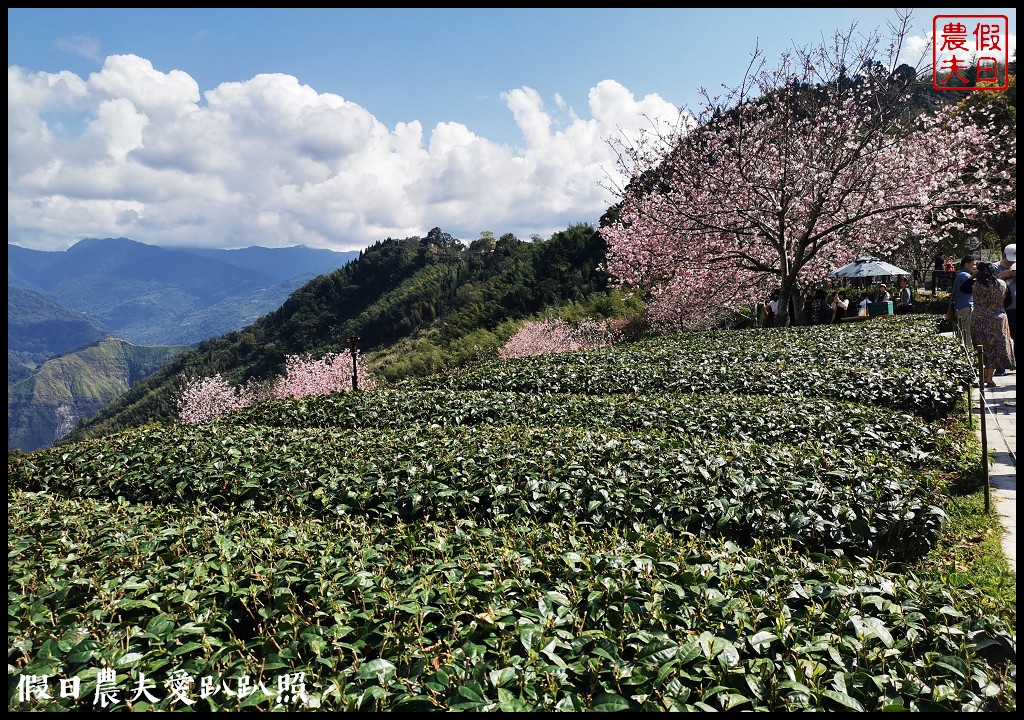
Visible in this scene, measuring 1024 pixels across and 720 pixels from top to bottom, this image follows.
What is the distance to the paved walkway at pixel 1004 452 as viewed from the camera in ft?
14.9

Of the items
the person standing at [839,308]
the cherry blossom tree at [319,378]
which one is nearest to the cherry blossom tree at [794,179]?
the person standing at [839,308]

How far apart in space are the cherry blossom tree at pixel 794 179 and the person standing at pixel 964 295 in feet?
Result: 17.7

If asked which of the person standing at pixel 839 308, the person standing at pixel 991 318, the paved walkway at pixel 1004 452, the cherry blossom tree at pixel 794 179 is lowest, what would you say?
the paved walkway at pixel 1004 452

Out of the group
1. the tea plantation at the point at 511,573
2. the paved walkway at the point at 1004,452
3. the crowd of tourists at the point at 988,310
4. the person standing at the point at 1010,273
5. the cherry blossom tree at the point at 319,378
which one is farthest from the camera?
the cherry blossom tree at the point at 319,378

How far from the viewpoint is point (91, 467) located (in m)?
5.67

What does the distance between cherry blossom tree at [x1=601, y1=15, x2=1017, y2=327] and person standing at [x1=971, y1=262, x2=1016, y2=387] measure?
5759mm

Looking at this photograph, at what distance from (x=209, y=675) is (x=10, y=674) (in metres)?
0.71

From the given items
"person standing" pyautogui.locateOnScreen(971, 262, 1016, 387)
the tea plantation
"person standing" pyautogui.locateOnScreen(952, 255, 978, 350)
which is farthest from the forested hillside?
the tea plantation

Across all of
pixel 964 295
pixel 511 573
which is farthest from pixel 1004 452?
pixel 511 573

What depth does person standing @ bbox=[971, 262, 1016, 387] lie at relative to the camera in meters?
8.26

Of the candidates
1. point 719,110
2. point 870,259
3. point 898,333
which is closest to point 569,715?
point 898,333

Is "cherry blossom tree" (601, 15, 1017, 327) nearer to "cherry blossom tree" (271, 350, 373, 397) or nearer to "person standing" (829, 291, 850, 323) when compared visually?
"person standing" (829, 291, 850, 323)

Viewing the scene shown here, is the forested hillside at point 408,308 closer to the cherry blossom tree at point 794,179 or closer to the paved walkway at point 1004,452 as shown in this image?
the cherry blossom tree at point 794,179

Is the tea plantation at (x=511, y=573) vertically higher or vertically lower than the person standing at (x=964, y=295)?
lower
